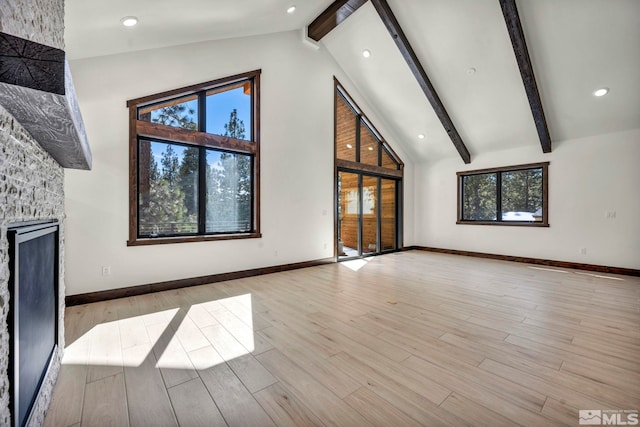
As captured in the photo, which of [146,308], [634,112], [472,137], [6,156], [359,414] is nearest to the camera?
[6,156]

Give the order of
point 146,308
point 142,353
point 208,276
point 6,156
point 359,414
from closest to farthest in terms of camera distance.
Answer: point 6,156 → point 359,414 → point 142,353 → point 146,308 → point 208,276

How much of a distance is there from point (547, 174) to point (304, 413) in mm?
6598

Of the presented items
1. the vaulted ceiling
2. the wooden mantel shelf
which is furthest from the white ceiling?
the wooden mantel shelf

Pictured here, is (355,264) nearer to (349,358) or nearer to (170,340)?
(349,358)

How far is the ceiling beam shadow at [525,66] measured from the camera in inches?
154

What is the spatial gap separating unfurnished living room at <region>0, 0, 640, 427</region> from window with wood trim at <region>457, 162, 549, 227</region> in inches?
1.9

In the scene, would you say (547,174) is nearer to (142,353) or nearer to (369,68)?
(369,68)

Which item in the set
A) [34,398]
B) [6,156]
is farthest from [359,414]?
[6,156]

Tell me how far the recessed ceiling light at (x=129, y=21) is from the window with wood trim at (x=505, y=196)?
22.8 ft

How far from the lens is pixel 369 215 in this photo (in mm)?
6816

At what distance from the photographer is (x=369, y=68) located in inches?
234

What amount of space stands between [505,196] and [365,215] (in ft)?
10.5

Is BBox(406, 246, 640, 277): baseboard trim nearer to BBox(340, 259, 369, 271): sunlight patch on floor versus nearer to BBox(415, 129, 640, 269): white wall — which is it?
BBox(415, 129, 640, 269): white wall

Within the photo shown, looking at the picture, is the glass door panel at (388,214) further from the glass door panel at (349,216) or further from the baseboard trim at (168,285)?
the baseboard trim at (168,285)
